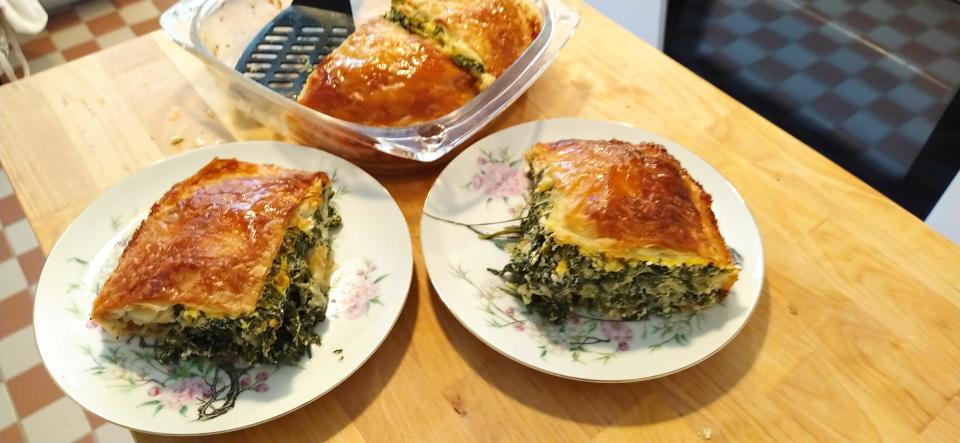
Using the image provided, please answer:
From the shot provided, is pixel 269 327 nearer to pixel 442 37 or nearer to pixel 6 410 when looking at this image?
pixel 442 37

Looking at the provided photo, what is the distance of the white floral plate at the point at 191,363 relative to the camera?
844mm

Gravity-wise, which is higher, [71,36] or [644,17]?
[644,17]

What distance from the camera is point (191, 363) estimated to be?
2.93 feet

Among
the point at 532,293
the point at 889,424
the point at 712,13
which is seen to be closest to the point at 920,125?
the point at 712,13

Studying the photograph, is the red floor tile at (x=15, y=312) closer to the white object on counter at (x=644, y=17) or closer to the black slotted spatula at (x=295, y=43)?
the black slotted spatula at (x=295, y=43)

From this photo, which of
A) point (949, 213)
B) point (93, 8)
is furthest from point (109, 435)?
point (949, 213)

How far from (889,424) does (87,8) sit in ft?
9.91

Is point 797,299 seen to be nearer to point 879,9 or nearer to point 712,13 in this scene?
point 879,9

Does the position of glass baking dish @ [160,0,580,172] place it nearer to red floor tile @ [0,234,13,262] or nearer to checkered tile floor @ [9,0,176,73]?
red floor tile @ [0,234,13,262]

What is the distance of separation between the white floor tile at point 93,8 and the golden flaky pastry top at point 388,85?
81.6 inches

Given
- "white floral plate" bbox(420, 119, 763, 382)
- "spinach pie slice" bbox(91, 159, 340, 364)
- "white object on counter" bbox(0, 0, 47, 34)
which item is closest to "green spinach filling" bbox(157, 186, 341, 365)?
"spinach pie slice" bbox(91, 159, 340, 364)

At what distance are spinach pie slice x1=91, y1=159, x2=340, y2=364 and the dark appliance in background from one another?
134 centimetres

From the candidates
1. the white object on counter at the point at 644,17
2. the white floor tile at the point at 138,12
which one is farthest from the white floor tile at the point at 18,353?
the white object on counter at the point at 644,17

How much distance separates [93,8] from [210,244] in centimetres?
235
